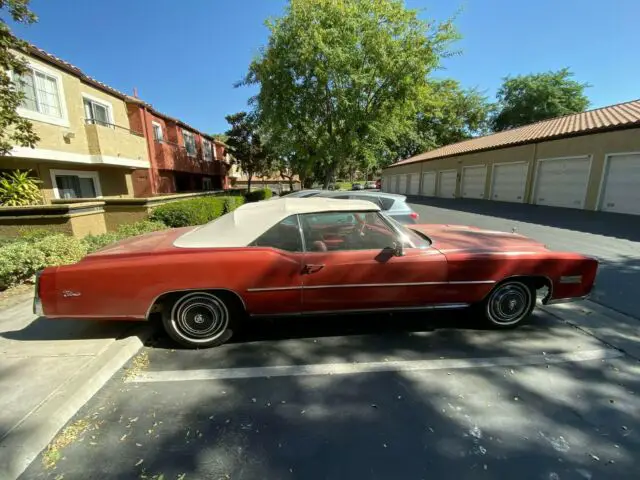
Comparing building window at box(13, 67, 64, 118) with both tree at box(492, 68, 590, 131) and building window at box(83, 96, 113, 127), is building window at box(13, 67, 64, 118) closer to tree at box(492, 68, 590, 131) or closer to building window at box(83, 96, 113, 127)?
building window at box(83, 96, 113, 127)

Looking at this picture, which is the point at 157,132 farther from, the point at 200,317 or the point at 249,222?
the point at 200,317

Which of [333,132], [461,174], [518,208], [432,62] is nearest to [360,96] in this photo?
[333,132]

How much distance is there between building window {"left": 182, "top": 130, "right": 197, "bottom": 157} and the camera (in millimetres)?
20172

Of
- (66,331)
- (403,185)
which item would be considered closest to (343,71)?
(66,331)

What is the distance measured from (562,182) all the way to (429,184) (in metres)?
12.6

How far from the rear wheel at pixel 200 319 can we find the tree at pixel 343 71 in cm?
1267

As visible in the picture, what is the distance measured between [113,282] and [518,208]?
16.1 metres

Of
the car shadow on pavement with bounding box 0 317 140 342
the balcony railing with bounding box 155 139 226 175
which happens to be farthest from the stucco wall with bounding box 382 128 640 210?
the balcony railing with bounding box 155 139 226 175

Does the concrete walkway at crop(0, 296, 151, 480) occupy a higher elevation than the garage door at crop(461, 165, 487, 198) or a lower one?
lower

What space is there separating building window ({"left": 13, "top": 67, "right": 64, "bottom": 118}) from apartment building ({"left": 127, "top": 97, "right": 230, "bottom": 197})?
14.3 feet

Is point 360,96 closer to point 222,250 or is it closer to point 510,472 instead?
point 222,250

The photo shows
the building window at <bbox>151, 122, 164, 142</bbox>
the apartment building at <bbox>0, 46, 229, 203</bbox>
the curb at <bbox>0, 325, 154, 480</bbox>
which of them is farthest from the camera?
the building window at <bbox>151, 122, 164, 142</bbox>

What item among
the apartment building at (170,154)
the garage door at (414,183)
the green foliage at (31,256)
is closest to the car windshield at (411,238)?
the green foliage at (31,256)

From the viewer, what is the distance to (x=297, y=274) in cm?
290
